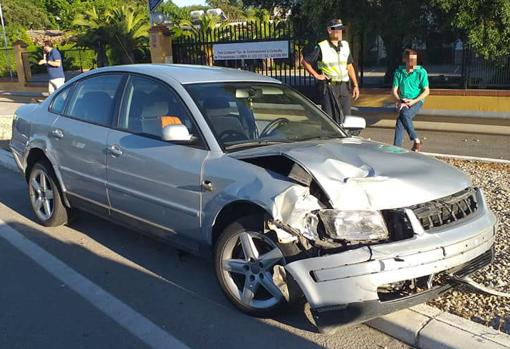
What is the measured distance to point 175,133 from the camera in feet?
12.7

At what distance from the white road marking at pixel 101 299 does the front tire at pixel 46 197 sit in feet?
1.15

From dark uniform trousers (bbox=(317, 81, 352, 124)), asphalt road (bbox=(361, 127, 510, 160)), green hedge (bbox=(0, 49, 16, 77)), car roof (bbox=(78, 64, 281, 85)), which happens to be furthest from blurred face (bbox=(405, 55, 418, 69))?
green hedge (bbox=(0, 49, 16, 77))

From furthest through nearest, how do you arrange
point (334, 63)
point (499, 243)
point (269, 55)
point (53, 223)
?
point (269, 55), point (334, 63), point (53, 223), point (499, 243)

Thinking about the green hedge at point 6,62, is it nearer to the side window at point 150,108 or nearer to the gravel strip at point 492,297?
the side window at point 150,108

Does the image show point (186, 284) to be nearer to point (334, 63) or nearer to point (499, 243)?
point (499, 243)

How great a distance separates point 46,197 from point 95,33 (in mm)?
19424

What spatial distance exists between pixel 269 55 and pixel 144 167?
10.4 m

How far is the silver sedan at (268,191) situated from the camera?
312cm

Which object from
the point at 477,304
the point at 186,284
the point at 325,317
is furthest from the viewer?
the point at 186,284

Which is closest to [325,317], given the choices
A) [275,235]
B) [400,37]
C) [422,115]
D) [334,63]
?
[275,235]

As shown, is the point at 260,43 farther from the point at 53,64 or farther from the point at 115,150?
the point at 115,150

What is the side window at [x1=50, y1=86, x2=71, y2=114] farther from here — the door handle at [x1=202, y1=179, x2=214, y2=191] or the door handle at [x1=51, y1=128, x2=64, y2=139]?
the door handle at [x1=202, y1=179, x2=214, y2=191]

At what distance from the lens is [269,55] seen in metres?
14.1

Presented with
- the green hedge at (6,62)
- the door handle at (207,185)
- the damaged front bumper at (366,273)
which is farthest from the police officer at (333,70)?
the green hedge at (6,62)
